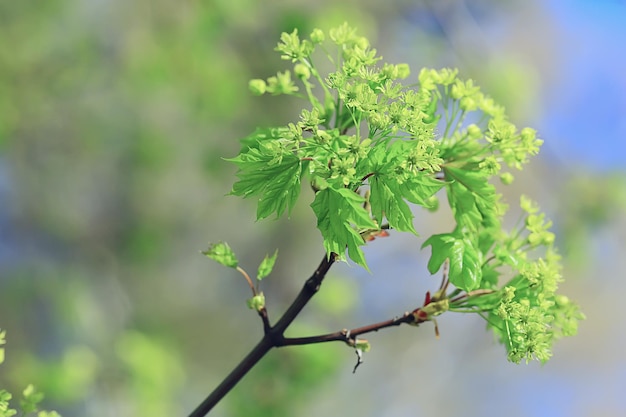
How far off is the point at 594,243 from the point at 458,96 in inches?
91.8

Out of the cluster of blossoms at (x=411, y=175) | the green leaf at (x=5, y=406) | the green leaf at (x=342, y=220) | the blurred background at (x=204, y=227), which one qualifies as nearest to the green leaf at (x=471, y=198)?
the cluster of blossoms at (x=411, y=175)

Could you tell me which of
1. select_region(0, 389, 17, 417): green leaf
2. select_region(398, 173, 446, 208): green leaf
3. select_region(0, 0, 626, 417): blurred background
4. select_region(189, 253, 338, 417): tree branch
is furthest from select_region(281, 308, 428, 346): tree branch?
select_region(0, 0, 626, 417): blurred background

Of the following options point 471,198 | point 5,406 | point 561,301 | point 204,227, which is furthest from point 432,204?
point 204,227

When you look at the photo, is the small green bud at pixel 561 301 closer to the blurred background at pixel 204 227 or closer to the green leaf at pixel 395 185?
the green leaf at pixel 395 185

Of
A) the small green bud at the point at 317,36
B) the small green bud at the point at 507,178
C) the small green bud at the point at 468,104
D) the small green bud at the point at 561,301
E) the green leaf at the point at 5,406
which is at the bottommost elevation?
the small green bud at the point at 561,301

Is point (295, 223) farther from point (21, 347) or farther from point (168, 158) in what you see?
point (21, 347)

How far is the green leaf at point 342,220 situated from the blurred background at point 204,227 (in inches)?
80.2

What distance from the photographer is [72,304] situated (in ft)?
10.2

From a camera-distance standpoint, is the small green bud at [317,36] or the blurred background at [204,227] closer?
A: the small green bud at [317,36]

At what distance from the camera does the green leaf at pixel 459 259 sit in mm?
552

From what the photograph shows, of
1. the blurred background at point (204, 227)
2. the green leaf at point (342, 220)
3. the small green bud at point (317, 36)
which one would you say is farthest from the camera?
the blurred background at point (204, 227)

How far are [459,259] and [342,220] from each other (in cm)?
14

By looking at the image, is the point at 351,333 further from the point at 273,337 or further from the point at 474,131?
the point at 474,131

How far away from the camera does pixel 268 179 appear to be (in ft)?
1.73
